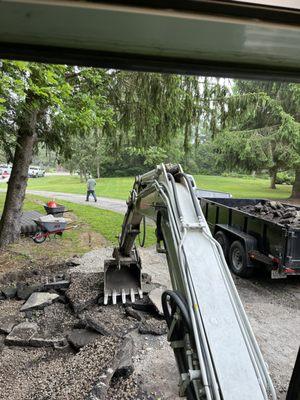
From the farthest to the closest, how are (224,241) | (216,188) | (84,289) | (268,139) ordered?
(216,188) → (268,139) → (224,241) → (84,289)

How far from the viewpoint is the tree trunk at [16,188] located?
9.76m

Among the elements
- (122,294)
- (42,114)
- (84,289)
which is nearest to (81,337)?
(122,294)

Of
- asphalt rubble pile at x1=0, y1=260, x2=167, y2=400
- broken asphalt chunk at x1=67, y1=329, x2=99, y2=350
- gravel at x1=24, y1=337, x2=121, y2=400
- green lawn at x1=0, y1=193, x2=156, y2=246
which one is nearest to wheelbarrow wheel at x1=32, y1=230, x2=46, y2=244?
green lawn at x1=0, y1=193, x2=156, y2=246

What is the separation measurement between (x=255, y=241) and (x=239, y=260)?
737mm

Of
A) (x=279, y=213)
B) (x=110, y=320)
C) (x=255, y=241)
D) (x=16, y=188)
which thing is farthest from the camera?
(x=16, y=188)

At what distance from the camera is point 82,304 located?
18.5ft

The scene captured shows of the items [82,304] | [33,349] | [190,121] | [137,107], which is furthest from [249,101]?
[33,349]

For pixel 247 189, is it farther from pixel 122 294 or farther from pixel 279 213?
pixel 122 294

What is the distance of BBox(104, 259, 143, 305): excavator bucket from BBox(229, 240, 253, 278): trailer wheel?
245cm

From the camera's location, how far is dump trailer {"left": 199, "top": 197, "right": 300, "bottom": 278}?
20.7ft

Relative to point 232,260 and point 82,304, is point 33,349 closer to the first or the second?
point 82,304

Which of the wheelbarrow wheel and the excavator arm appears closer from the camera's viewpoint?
the excavator arm

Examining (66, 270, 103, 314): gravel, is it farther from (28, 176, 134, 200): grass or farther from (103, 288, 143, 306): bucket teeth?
(28, 176, 134, 200): grass

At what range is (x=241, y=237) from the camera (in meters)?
7.38
